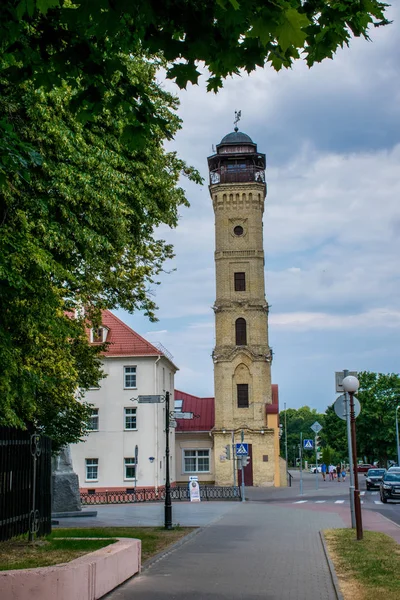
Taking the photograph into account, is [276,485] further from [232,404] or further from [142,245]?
[142,245]

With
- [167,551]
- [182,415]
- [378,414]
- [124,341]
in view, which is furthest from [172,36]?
[378,414]

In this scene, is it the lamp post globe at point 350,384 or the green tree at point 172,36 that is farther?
the lamp post globe at point 350,384

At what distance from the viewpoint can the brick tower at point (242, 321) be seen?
182 feet

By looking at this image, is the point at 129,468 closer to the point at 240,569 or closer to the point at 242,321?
the point at 242,321

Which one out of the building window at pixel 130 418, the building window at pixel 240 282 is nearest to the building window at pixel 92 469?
the building window at pixel 130 418

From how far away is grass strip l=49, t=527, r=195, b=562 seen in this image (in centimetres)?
1449

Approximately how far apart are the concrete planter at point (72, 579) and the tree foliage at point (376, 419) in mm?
67853

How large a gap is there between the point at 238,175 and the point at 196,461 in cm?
2439

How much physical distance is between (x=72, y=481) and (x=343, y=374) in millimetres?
12248

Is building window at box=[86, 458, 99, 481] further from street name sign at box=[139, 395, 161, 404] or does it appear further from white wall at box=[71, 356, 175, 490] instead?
street name sign at box=[139, 395, 161, 404]

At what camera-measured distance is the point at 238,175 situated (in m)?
61.3

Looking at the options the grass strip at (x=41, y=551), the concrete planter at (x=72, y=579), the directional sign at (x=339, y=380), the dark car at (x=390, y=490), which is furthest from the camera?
the dark car at (x=390, y=490)

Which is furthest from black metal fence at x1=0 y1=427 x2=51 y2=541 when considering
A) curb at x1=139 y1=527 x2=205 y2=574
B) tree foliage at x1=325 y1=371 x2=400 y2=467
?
tree foliage at x1=325 y1=371 x2=400 y2=467

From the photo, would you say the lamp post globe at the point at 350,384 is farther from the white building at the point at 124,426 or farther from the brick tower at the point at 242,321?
the brick tower at the point at 242,321
